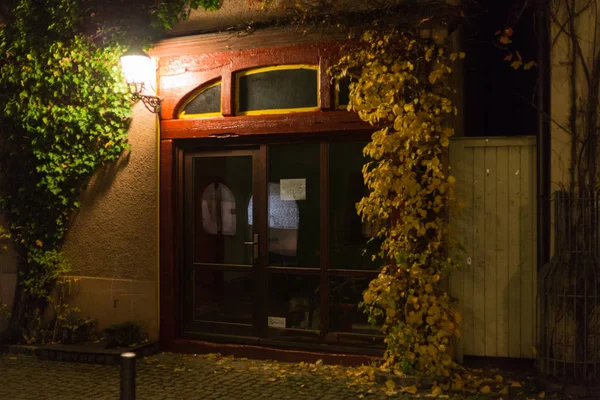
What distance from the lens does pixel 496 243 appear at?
23.6 ft

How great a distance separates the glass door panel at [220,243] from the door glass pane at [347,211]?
3.19ft

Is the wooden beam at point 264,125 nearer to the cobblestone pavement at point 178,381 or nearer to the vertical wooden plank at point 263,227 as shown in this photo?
the vertical wooden plank at point 263,227

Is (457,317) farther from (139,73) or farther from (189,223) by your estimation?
(139,73)

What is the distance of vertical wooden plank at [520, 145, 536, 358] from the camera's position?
7.07m

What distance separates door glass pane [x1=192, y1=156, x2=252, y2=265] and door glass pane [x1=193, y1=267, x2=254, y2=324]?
17cm

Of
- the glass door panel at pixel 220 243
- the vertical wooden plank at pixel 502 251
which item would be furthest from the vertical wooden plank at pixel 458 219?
the glass door panel at pixel 220 243

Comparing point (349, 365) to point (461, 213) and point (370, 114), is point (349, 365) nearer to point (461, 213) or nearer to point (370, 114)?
point (461, 213)

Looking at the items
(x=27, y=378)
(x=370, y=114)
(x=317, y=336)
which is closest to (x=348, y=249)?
(x=317, y=336)

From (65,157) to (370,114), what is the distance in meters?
4.09

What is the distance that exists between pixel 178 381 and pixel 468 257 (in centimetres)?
327

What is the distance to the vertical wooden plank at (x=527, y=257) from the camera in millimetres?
7074

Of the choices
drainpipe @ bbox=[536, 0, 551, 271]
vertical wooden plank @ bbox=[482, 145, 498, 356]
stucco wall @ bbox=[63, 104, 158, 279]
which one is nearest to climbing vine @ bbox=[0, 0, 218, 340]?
stucco wall @ bbox=[63, 104, 158, 279]

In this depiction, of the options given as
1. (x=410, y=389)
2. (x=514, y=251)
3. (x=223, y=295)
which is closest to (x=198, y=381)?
(x=223, y=295)

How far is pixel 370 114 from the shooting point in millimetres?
7109
